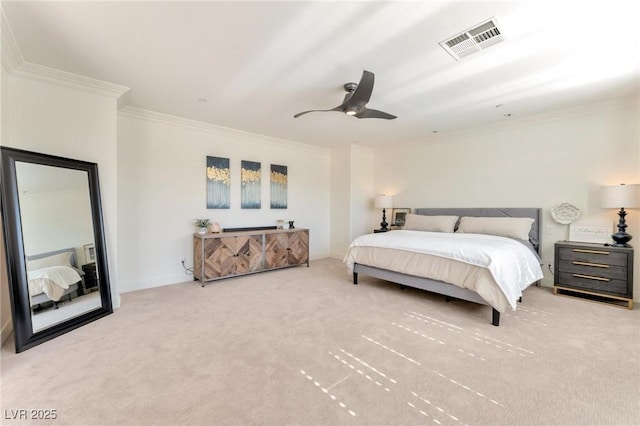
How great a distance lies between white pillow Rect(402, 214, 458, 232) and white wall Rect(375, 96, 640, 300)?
56 centimetres

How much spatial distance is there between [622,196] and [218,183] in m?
5.59

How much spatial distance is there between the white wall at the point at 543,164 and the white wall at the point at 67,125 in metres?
5.14

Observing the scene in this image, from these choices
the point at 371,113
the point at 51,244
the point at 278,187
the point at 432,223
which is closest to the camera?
the point at 51,244

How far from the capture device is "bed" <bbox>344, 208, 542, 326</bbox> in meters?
2.70

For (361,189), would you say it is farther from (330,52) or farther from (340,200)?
(330,52)

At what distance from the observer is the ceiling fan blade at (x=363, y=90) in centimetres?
235

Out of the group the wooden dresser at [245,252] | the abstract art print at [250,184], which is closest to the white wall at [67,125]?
the wooden dresser at [245,252]

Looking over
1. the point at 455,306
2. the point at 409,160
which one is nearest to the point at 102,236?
the point at 455,306

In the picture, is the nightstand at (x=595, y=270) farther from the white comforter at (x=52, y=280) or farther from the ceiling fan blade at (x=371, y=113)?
the white comforter at (x=52, y=280)

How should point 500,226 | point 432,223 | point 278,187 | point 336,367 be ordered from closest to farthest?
point 336,367, point 500,226, point 432,223, point 278,187

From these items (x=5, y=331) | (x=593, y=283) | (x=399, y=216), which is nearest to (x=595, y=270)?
(x=593, y=283)

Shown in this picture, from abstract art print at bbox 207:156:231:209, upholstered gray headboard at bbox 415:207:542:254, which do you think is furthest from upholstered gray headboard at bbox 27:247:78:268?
upholstered gray headboard at bbox 415:207:542:254

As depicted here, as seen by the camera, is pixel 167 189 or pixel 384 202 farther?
pixel 384 202

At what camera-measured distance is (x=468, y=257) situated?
286 centimetres
